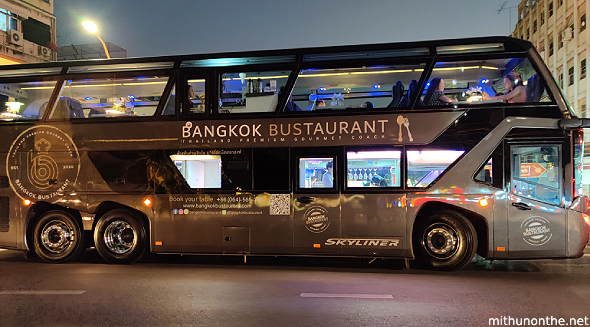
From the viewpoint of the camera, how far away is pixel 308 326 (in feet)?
14.9

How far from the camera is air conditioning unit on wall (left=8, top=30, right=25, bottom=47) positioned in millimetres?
30530

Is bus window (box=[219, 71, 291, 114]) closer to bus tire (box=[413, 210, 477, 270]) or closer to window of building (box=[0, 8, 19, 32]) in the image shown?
bus tire (box=[413, 210, 477, 270])

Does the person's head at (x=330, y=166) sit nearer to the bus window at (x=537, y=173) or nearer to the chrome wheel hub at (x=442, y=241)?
the chrome wheel hub at (x=442, y=241)

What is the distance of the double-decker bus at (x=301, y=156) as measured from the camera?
709cm

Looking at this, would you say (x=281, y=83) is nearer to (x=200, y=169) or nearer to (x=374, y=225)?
(x=200, y=169)

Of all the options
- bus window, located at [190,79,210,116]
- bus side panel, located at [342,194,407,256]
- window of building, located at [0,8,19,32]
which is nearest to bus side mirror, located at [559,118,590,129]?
bus side panel, located at [342,194,407,256]

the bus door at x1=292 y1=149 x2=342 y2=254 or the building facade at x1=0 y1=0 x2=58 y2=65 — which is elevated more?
the building facade at x1=0 y1=0 x2=58 y2=65

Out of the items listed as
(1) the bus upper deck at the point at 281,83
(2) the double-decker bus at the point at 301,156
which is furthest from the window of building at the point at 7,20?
(2) the double-decker bus at the point at 301,156

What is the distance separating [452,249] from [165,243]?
5463 millimetres

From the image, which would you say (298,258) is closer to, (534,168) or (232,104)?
(232,104)

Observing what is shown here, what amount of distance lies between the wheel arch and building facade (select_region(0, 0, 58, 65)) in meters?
32.0

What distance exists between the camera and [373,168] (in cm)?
748

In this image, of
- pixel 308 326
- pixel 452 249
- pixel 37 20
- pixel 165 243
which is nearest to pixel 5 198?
pixel 165 243

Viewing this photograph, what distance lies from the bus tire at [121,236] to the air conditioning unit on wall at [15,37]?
29975mm
